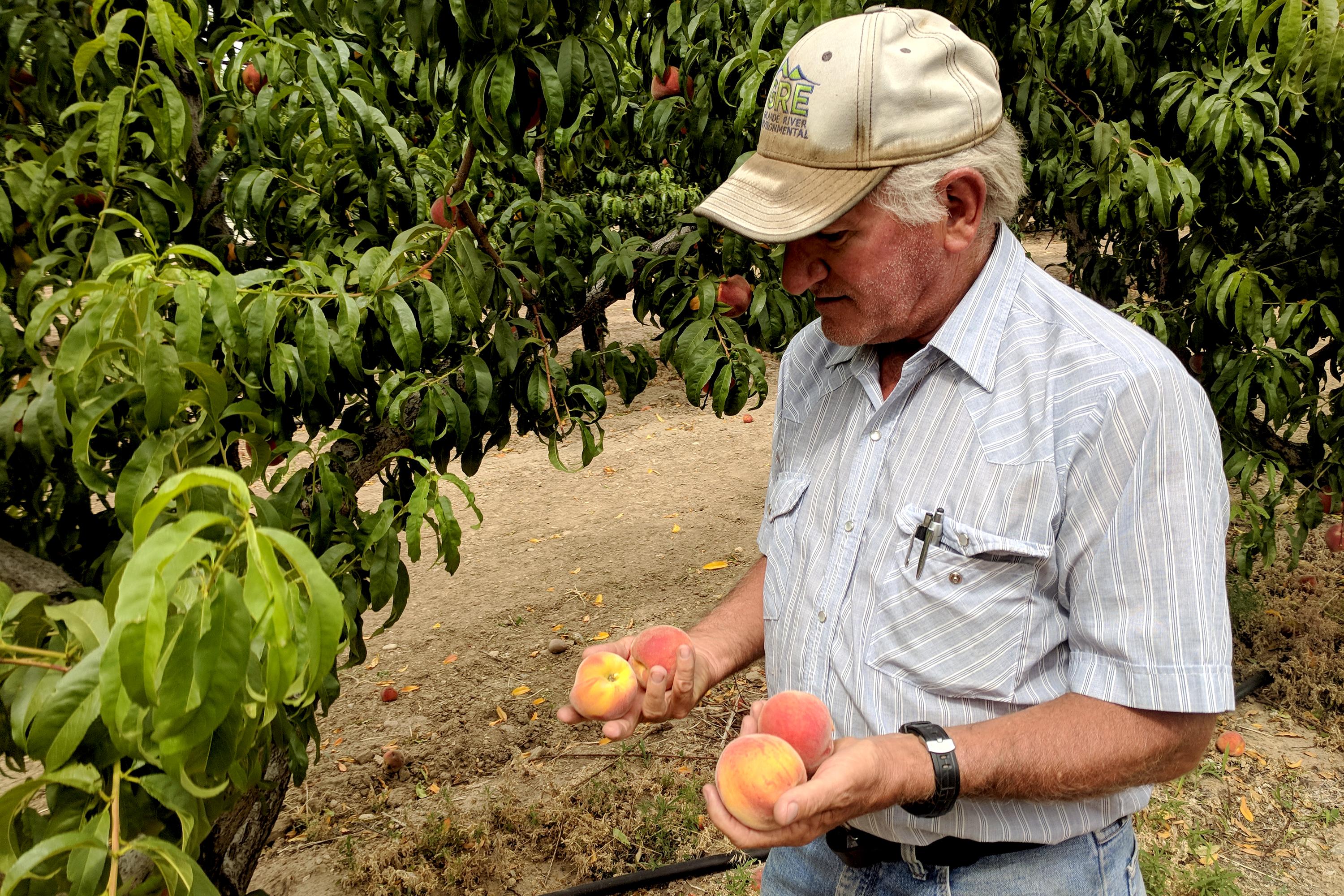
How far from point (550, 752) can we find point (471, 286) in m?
2.35

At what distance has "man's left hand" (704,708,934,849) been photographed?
3.86 feet

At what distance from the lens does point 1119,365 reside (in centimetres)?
124

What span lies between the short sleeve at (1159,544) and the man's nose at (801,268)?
0.46 metres

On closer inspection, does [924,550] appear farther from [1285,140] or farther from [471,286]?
[1285,140]

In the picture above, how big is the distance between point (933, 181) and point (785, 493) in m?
0.58

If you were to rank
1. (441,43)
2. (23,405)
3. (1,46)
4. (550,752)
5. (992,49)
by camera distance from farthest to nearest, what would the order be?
(550,752) < (992,49) < (1,46) < (441,43) < (23,405)

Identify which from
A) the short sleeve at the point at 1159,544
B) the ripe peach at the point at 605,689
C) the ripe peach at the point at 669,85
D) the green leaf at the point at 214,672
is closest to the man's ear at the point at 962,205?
the short sleeve at the point at 1159,544

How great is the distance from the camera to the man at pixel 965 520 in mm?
1214

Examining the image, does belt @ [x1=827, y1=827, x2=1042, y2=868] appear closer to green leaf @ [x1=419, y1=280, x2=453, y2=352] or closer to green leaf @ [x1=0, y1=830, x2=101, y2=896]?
green leaf @ [x1=0, y1=830, x2=101, y2=896]

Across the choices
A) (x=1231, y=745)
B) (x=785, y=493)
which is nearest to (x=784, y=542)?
(x=785, y=493)

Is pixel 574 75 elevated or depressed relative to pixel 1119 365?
elevated

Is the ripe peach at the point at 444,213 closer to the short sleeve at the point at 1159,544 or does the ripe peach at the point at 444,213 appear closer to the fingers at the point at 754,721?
the fingers at the point at 754,721

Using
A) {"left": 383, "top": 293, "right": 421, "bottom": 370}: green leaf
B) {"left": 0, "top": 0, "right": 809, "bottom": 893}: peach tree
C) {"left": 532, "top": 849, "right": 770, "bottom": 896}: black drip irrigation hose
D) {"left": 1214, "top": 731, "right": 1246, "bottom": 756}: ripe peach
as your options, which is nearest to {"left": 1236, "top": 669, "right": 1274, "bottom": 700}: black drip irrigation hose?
{"left": 1214, "top": 731, "right": 1246, "bottom": 756}: ripe peach

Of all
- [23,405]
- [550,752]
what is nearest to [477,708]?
[550,752]
